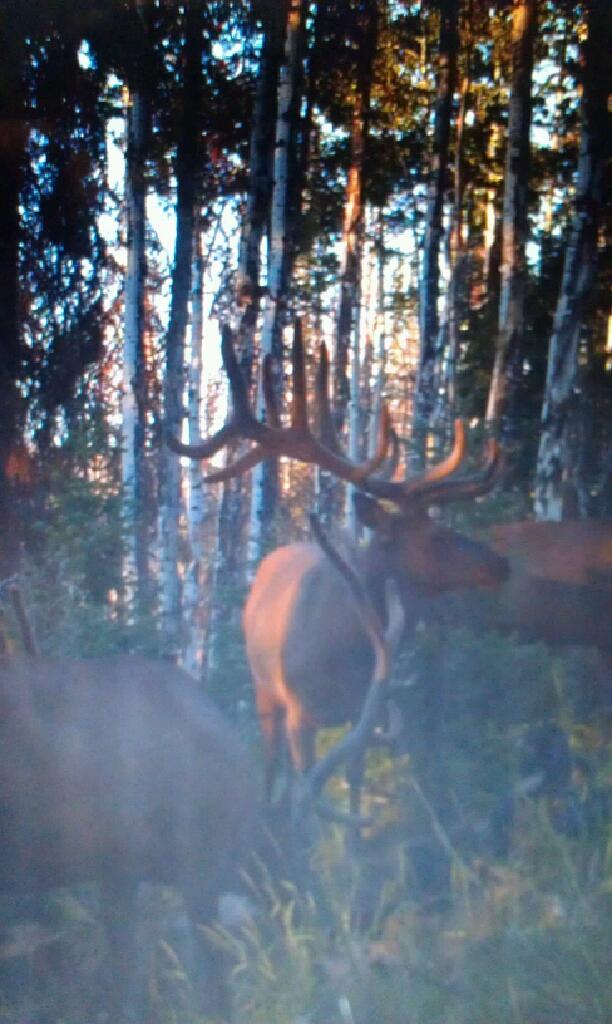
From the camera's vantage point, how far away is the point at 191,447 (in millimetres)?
5359

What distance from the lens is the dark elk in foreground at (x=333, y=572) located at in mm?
4680

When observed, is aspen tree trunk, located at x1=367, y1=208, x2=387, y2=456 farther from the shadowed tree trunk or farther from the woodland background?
the shadowed tree trunk

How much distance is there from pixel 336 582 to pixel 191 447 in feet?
3.40

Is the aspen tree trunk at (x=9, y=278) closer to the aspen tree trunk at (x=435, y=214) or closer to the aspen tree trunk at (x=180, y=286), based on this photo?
the aspen tree trunk at (x=180, y=286)

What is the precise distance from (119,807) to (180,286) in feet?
A: 17.3

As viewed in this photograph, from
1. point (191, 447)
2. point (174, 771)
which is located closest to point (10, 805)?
point (174, 771)

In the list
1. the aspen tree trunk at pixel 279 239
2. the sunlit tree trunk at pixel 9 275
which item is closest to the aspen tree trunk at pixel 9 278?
the sunlit tree trunk at pixel 9 275

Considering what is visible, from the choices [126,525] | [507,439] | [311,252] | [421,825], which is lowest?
[421,825]

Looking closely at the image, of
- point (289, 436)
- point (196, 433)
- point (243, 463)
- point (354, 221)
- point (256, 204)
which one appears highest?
point (256, 204)

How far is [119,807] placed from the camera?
3.52 metres

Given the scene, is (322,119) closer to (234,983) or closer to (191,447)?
(191,447)

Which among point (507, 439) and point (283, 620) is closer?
point (283, 620)

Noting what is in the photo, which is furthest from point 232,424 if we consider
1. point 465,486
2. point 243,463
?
point 465,486

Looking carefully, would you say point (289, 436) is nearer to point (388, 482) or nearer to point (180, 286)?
point (388, 482)
